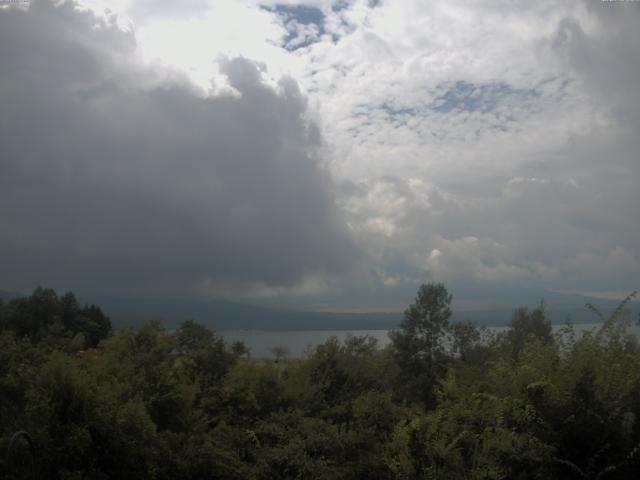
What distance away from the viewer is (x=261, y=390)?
44.9 feet

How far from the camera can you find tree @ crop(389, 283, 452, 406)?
39.8 m

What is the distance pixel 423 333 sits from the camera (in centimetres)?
4162

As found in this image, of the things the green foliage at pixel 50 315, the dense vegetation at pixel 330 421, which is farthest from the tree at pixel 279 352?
the green foliage at pixel 50 315

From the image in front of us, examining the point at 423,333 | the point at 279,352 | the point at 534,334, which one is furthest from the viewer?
the point at 423,333

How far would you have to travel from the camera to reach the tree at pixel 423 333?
39.8 meters

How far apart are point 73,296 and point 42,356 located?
166 ft

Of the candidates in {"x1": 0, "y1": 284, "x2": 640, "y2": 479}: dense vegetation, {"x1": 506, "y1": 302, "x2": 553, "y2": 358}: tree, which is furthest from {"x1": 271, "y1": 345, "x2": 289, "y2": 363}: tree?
{"x1": 506, "y1": 302, "x2": 553, "y2": 358}: tree

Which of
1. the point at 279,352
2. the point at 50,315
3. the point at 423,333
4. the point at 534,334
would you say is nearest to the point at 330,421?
the point at 279,352

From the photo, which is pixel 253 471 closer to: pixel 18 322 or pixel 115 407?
pixel 115 407

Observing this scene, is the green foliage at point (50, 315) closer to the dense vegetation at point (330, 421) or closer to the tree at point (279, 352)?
the tree at point (279, 352)

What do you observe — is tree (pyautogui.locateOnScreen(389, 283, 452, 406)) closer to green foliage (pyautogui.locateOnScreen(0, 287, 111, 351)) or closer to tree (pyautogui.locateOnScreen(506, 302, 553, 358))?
tree (pyautogui.locateOnScreen(506, 302, 553, 358))

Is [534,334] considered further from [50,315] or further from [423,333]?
[50,315]

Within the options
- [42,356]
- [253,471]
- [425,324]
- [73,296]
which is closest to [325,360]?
[253,471]

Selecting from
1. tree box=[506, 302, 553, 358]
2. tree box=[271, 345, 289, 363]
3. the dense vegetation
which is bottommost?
the dense vegetation
